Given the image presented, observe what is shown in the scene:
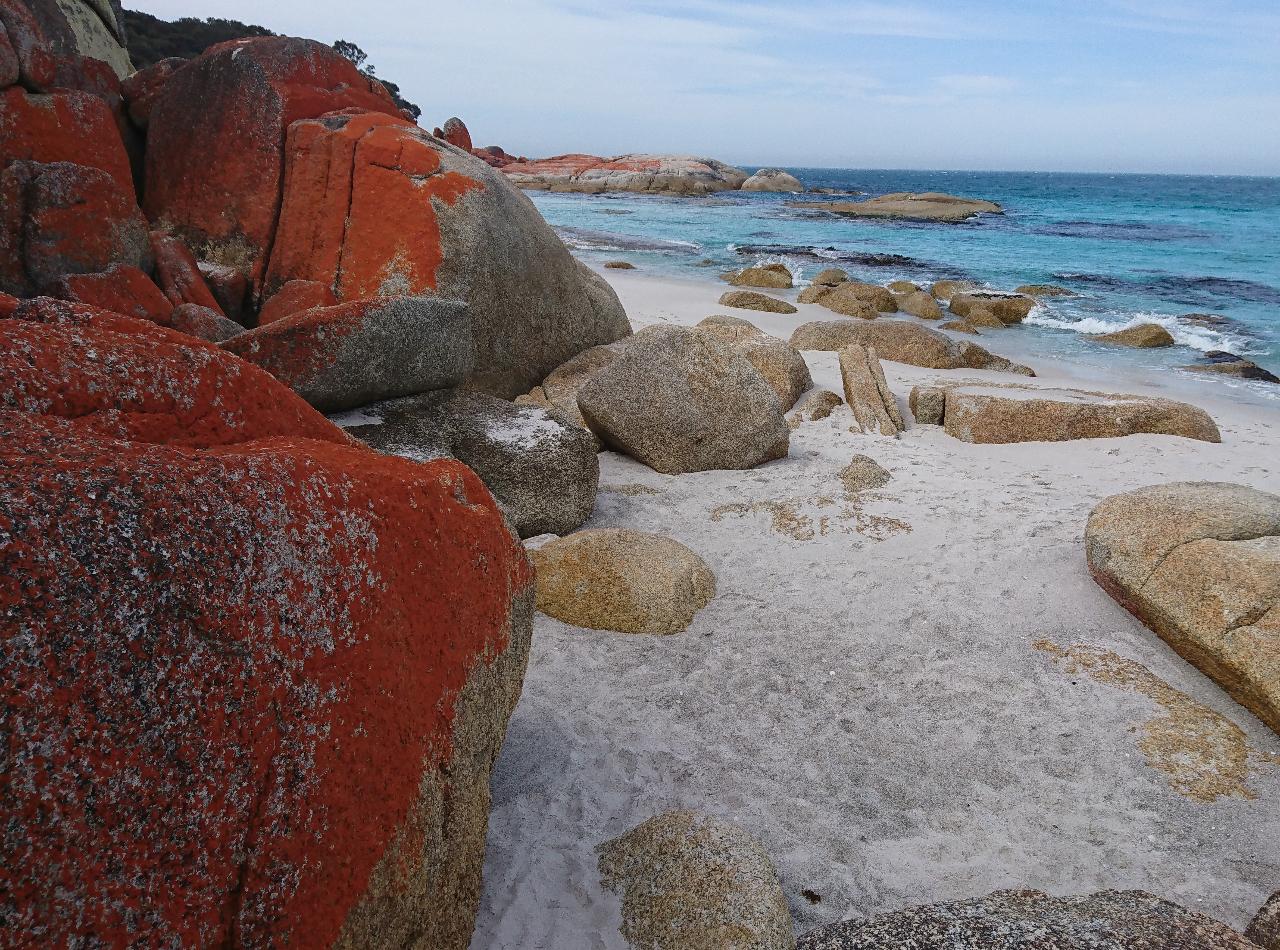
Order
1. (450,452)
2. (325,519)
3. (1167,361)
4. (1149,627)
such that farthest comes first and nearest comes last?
1. (1167,361)
2. (450,452)
3. (1149,627)
4. (325,519)

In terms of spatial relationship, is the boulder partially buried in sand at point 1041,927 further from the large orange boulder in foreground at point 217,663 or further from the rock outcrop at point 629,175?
the rock outcrop at point 629,175

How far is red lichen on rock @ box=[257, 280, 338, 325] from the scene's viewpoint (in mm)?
6934

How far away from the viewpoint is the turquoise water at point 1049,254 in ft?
55.2

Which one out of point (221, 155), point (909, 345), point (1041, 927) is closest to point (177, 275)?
point (221, 155)

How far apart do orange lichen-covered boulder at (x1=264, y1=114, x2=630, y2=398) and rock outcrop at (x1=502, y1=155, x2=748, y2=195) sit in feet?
177

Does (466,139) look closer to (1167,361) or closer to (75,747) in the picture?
(75,747)

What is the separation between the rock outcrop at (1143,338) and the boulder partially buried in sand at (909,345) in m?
4.16

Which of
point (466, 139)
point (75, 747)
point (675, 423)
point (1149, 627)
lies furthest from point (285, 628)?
point (466, 139)

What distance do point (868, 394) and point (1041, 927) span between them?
22.3 feet

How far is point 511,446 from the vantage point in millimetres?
5496

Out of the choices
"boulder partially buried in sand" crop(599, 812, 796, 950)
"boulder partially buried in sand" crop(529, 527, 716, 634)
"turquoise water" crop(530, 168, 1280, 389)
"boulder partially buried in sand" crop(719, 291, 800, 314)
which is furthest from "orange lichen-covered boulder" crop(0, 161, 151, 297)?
"turquoise water" crop(530, 168, 1280, 389)

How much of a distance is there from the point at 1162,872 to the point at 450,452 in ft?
13.7

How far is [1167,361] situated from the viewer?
13.7 metres

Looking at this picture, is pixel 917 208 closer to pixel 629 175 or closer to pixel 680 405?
pixel 629 175
